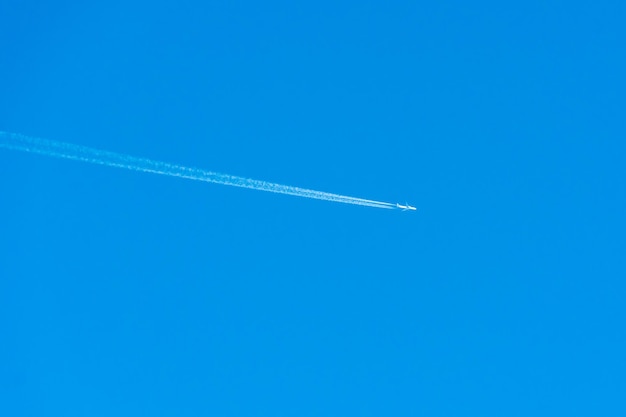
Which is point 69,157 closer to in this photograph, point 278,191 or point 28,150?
point 28,150

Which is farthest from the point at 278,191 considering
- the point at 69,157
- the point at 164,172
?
the point at 69,157

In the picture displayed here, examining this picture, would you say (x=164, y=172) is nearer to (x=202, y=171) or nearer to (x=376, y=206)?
Result: (x=202, y=171)

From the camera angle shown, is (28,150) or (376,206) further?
(376,206)

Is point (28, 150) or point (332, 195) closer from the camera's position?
point (28, 150)

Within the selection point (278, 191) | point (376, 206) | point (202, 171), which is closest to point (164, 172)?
point (202, 171)

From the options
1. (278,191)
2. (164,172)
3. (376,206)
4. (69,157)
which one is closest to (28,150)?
(69,157)

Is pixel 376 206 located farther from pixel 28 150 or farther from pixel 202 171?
pixel 28 150

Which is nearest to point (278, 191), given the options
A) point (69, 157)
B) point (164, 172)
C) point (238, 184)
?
point (238, 184)
